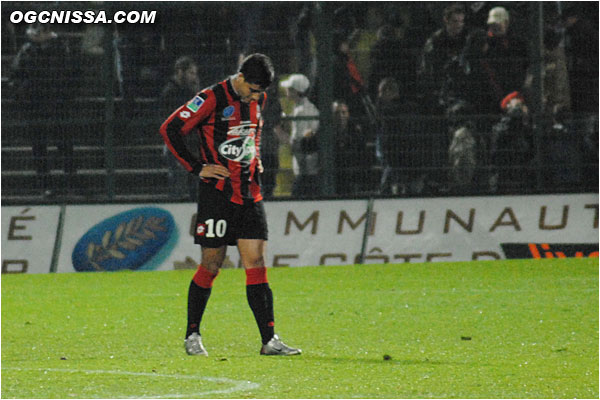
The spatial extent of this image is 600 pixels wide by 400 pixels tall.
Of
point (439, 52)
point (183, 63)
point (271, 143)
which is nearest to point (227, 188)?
point (271, 143)

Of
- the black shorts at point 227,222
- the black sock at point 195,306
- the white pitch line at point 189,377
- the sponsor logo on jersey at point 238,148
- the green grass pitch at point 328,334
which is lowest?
the green grass pitch at point 328,334

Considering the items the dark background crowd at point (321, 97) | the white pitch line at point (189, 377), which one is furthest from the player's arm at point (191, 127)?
the dark background crowd at point (321, 97)

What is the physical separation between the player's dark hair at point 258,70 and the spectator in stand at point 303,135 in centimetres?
725

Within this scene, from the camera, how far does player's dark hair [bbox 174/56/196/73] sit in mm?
15258

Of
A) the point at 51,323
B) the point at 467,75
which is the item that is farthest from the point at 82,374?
the point at 467,75

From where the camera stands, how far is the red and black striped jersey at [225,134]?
819cm

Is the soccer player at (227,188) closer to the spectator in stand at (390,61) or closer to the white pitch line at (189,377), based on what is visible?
the white pitch line at (189,377)

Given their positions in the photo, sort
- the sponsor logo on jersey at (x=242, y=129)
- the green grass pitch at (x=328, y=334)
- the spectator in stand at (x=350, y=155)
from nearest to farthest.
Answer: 1. the green grass pitch at (x=328, y=334)
2. the sponsor logo on jersey at (x=242, y=129)
3. the spectator in stand at (x=350, y=155)

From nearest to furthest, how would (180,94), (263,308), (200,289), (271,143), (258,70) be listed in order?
(258,70) < (263,308) < (200,289) < (180,94) < (271,143)

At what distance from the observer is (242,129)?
27.0ft

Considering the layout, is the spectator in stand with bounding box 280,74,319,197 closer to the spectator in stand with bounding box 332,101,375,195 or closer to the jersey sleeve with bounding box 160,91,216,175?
the spectator in stand with bounding box 332,101,375,195

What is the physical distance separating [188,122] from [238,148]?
354mm

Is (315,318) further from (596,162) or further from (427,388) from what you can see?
(596,162)

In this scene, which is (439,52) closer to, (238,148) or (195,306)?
(238,148)
